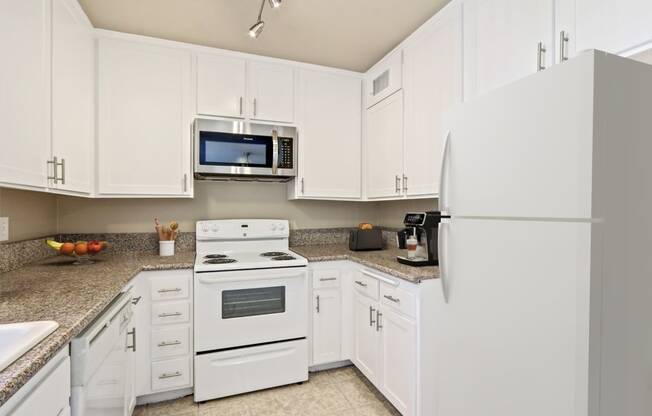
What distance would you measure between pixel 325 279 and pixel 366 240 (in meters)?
0.50

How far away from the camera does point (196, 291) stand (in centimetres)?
210

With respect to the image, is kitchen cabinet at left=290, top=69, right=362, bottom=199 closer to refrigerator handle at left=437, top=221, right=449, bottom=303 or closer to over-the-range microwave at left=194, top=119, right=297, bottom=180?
over-the-range microwave at left=194, top=119, right=297, bottom=180

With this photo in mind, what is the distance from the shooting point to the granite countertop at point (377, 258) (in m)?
1.77

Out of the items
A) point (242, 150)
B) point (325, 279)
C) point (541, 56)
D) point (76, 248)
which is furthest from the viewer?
point (242, 150)

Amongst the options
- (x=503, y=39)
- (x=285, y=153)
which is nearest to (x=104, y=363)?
(x=285, y=153)

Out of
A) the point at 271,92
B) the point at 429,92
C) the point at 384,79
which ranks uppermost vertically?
the point at 384,79

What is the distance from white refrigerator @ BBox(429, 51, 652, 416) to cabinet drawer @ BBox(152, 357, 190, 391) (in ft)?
5.82

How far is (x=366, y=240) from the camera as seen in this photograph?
2688mm

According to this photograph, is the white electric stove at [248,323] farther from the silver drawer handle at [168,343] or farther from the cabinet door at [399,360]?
the cabinet door at [399,360]

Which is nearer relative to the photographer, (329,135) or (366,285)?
(366,285)

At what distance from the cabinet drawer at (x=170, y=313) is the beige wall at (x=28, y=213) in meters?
0.89

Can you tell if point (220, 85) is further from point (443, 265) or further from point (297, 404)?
point (297, 404)

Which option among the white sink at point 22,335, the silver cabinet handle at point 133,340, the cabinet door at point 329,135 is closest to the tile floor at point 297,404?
the silver cabinet handle at point 133,340

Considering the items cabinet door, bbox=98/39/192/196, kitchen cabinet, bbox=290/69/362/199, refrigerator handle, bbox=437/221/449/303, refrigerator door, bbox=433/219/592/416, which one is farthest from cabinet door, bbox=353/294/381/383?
cabinet door, bbox=98/39/192/196
